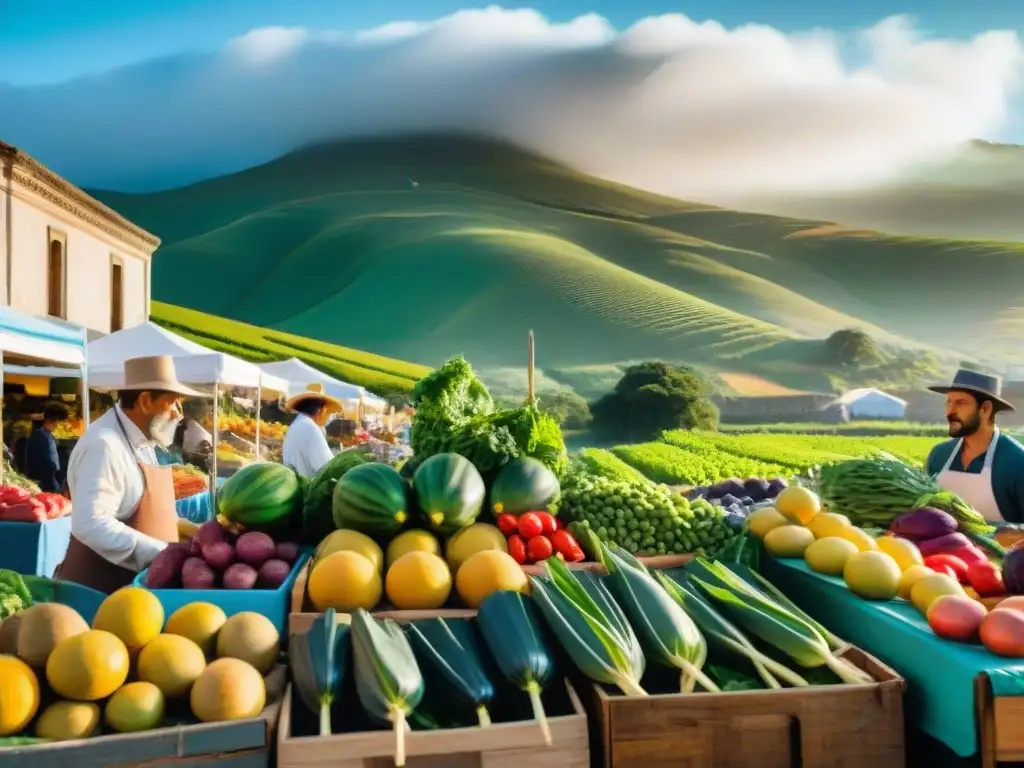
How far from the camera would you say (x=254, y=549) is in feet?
9.05

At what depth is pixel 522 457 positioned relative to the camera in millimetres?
3209

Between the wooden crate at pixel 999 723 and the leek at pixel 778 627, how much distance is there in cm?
27

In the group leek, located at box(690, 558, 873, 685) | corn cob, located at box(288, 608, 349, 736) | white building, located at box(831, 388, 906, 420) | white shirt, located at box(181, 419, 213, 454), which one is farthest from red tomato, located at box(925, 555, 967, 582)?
white building, located at box(831, 388, 906, 420)

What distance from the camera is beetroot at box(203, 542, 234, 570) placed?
2697mm

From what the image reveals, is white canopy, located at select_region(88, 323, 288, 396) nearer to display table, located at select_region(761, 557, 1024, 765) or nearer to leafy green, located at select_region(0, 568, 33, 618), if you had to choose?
leafy green, located at select_region(0, 568, 33, 618)

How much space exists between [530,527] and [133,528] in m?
1.85

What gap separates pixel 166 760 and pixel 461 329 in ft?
106

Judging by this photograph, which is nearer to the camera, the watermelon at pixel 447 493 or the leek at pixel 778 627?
the leek at pixel 778 627

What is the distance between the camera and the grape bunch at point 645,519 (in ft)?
10.4

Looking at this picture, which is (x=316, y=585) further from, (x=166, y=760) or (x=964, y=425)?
(x=964, y=425)

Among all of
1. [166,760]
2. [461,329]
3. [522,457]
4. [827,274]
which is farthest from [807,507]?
[827,274]

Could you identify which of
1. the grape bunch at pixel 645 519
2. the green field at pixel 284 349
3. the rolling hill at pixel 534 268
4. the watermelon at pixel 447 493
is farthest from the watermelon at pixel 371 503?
the rolling hill at pixel 534 268

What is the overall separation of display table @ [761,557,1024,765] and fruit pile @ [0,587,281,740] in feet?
5.72

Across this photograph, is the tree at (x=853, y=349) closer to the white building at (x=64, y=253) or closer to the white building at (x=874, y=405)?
the white building at (x=874, y=405)
